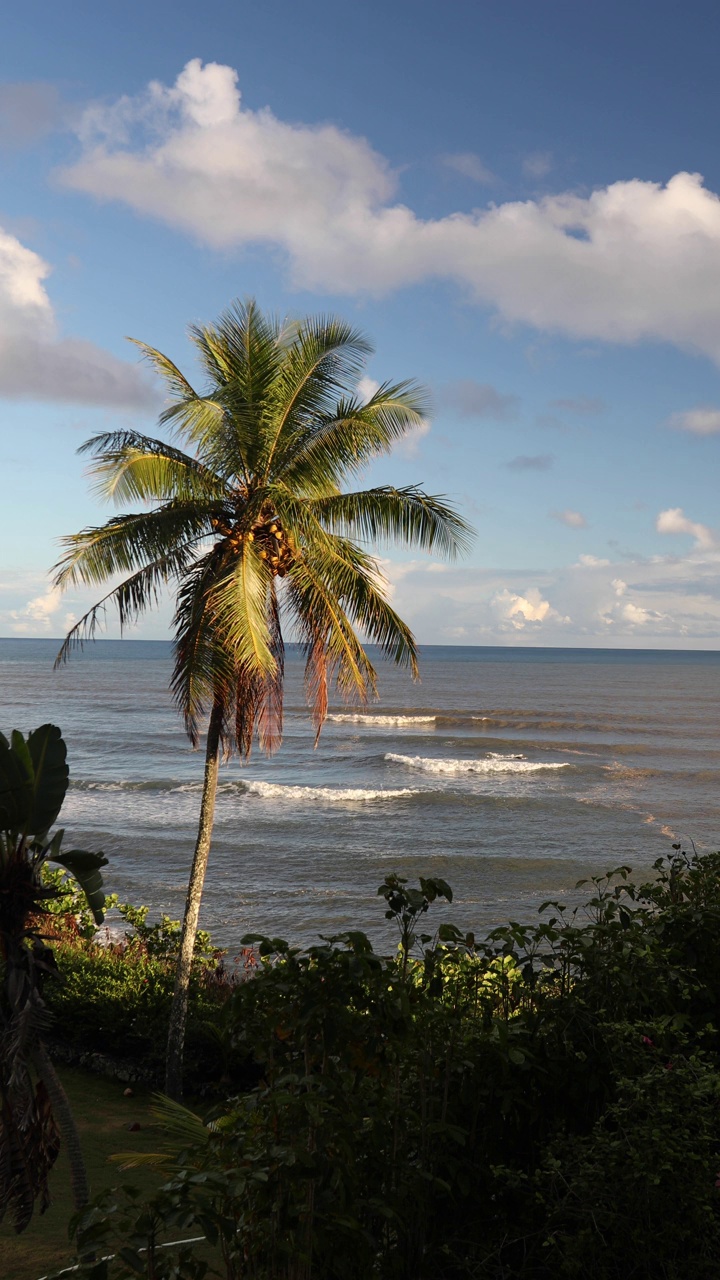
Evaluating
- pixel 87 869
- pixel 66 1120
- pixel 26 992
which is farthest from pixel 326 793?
pixel 26 992

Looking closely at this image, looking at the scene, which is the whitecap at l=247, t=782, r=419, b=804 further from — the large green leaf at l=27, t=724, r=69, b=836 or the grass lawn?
the large green leaf at l=27, t=724, r=69, b=836

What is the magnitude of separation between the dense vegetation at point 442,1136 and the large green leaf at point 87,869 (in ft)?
8.58

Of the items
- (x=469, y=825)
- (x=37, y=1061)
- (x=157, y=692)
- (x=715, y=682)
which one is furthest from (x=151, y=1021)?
(x=715, y=682)

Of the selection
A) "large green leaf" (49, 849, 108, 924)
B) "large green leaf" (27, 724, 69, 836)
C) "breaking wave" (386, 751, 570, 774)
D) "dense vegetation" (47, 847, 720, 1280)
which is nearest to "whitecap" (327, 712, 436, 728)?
"breaking wave" (386, 751, 570, 774)

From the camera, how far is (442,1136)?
346 cm

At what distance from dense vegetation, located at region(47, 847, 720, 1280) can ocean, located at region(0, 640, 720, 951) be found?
1309 cm

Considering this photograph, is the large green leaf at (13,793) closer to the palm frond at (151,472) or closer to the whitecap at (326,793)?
the palm frond at (151,472)

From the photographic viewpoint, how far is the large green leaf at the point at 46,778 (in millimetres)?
6109

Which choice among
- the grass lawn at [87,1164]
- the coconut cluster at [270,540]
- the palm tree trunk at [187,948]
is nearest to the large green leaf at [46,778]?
the grass lawn at [87,1164]

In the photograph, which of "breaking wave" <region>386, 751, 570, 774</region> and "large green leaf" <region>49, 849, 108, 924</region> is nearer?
"large green leaf" <region>49, 849, 108, 924</region>

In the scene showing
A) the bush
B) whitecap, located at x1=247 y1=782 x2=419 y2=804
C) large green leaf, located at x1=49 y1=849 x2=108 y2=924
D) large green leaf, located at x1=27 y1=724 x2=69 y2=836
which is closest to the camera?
large green leaf, located at x1=27 y1=724 x2=69 y2=836

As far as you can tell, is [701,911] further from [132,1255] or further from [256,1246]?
[132,1255]

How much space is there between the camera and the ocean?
1981cm

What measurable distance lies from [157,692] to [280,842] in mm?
54343
